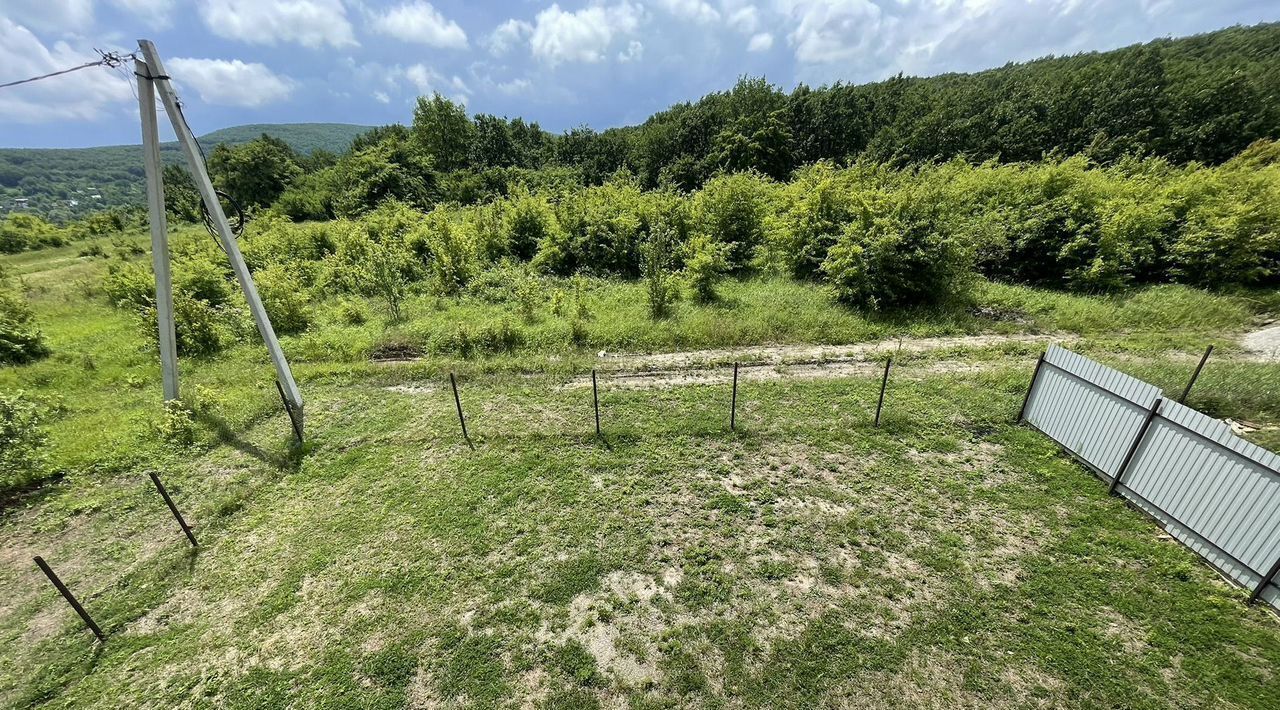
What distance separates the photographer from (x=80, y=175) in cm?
13162

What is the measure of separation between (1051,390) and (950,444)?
6.18 feet

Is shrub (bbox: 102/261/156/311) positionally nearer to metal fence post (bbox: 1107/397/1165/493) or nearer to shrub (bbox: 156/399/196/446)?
shrub (bbox: 156/399/196/446)

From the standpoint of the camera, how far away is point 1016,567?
545 centimetres

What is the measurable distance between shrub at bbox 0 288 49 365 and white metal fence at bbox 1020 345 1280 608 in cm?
2345

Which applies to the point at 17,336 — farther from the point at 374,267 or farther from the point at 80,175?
the point at 80,175

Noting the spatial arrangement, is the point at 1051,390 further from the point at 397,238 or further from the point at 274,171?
the point at 274,171

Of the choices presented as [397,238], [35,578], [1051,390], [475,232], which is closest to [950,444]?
[1051,390]

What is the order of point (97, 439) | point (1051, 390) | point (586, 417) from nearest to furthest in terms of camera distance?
point (1051, 390)
point (97, 439)
point (586, 417)

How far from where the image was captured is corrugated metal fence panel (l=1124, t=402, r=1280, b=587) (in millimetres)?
4895

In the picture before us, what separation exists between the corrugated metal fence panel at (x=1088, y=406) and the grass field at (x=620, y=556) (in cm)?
38

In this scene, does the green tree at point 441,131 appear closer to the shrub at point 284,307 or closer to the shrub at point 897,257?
the shrub at point 284,307

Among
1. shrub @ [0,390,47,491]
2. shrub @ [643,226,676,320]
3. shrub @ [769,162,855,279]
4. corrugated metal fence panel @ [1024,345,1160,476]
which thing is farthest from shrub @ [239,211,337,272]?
corrugated metal fence panel @ [1024,345,1160,476]

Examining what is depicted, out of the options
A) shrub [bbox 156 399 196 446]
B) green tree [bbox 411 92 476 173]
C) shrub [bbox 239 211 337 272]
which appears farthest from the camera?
green tree [bbox 411 92 476 173]

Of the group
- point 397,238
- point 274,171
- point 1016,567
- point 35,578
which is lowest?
point 35,578
